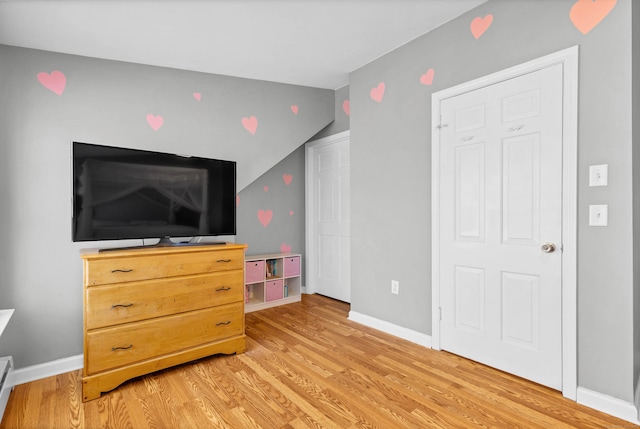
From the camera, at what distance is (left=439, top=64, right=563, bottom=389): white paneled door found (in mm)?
2062

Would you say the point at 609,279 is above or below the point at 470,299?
above

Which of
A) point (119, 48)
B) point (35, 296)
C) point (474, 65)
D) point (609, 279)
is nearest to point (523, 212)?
point (609, 279)

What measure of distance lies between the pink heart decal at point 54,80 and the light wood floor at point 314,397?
2034 mm

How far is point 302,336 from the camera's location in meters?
3.02

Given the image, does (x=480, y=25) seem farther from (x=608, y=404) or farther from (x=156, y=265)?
(x=156, y=265)

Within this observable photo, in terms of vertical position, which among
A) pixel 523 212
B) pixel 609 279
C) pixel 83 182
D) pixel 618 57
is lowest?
pixel 609 279

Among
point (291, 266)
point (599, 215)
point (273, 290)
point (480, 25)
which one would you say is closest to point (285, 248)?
point (291, 266)

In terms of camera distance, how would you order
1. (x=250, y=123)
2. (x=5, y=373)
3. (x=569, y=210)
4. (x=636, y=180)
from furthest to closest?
1. (x=250, y=123)
2. (x=5, y=373)
3. (x=569, y=210)
4. (x=636, y=180)

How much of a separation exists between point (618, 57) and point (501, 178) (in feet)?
2.74

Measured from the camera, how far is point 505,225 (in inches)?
89.9

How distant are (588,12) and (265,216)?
3.32 metres

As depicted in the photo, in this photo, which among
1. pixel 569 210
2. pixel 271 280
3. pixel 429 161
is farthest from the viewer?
pixel 271 280

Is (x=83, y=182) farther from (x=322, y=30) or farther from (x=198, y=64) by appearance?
(x=322, y=30)

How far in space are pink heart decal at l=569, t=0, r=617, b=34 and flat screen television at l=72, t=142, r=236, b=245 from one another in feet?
8.06
